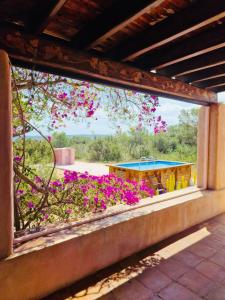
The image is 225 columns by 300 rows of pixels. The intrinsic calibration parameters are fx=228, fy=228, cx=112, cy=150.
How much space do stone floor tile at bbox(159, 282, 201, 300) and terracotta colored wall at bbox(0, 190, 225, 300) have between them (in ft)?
2.57

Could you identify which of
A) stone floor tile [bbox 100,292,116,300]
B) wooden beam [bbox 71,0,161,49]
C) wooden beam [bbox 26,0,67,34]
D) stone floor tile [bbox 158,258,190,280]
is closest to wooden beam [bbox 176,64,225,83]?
wooden beam [bbox 71,0,161,49]

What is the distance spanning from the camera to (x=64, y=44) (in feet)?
8.12

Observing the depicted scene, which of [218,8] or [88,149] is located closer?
[218,8]

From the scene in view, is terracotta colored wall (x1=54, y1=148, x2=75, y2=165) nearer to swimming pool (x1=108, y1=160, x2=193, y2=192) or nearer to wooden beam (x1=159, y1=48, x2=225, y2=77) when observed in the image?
swimming pool (x1=108, y1=160, x2=193, y2=192)

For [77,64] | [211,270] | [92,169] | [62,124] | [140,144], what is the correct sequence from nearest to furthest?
[77,64], [211,270], [62,124], [92,169], [140,144]

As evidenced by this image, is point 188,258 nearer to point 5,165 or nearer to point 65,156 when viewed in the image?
point 5,165

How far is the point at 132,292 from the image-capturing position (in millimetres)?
2648

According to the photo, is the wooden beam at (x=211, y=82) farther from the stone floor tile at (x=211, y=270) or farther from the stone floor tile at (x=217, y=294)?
the stone floor tile at (x=217, y=294)

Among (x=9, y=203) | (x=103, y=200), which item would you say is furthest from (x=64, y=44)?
(x=103, y=200)

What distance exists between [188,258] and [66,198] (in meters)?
2.05

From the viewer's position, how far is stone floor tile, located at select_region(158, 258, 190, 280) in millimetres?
3021

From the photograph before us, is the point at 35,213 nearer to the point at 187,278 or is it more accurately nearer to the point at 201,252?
the point at 187,278

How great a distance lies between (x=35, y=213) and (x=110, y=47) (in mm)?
2290

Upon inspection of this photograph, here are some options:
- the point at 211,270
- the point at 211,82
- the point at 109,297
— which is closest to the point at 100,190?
the point at 109,297
